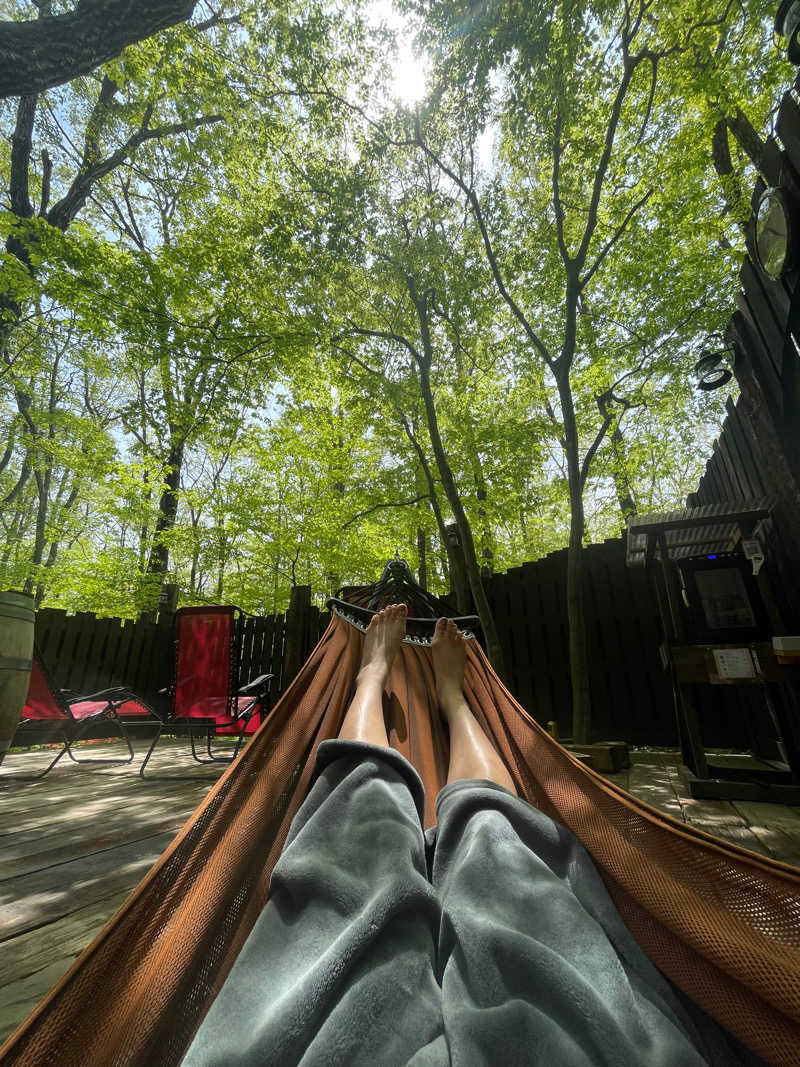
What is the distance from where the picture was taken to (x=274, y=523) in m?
7.77

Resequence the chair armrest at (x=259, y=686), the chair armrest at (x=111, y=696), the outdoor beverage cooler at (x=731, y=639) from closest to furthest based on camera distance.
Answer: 1. the outdoor beverage cooler at (x=731, y=639)
2. the chair armrest at (x=111, y=696)
3. the chair armrest at (x=259, y=686)

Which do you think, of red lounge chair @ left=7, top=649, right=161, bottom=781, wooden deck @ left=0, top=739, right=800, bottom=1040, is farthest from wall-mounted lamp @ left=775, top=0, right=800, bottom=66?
red lounge chair @ left=7, top=649, right=161, bottom=781

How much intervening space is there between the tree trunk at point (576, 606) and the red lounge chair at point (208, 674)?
2403 mm

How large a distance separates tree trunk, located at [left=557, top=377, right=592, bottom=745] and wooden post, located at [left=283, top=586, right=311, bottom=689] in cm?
289

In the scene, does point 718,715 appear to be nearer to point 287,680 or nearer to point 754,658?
point 754,658

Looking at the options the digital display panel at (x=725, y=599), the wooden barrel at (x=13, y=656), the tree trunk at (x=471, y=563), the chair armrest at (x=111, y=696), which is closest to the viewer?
the wooden barrel at (x=13, y=656)

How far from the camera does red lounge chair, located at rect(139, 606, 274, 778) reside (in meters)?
3.29

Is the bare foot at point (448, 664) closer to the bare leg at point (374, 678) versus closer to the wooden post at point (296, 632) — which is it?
the bare leg at point (374, 678)

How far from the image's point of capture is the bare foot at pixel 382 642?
1.61 m

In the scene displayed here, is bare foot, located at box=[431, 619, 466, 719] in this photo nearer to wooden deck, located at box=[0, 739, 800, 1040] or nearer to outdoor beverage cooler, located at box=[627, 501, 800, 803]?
wooden deck, located at box=[0, 739, 800, 1040]

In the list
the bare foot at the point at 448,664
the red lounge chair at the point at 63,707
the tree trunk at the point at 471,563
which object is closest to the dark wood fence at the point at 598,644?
the tree trunk at the point at 471,563

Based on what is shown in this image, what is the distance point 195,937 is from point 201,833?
A: 0.67ft

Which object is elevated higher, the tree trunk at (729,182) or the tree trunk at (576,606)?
the tree trunk at (729,182)

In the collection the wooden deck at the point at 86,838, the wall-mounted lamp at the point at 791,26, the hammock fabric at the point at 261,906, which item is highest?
the wall-mounted lamp at the point at 791,26
